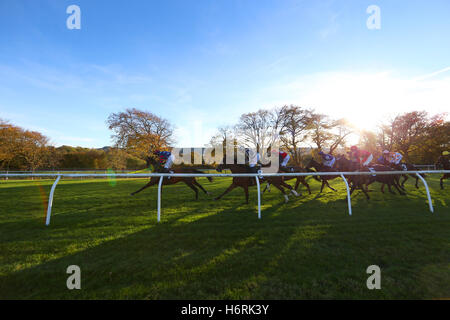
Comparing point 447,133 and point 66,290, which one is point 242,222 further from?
point 447,133

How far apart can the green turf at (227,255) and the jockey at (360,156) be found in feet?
13.0

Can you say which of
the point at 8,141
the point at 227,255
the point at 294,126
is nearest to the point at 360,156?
the point at 227,255

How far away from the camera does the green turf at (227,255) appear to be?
1745 millimetres

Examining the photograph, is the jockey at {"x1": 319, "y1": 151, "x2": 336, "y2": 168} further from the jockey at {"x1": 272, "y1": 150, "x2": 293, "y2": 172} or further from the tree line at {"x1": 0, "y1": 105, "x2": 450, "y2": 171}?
the tree line at {"x1": 0, "y1": 105, "x2": 450, "y2": 171}

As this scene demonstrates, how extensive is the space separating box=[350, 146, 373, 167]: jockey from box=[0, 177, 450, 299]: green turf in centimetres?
397

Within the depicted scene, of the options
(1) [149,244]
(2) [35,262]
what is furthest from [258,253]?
(2) [35,262]

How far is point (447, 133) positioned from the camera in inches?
1027

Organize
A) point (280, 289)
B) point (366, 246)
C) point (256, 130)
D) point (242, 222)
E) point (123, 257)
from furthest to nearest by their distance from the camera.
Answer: point (256, 130), point (242, 222), point (366, 246), point (123, 257), point (280, 289)

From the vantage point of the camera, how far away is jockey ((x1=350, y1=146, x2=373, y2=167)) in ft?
26.2

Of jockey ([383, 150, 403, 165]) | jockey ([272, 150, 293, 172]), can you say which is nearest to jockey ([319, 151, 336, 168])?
jockey ([272, 150, 293, 172])

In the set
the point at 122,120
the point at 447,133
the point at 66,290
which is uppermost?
the point at 122,120

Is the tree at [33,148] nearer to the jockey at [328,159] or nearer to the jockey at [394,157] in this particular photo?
the jockey at [328,159]

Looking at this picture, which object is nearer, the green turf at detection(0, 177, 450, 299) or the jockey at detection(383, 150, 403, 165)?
the green turf at detection(0, 177, 450, 299)

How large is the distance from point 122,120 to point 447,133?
45.3 m
